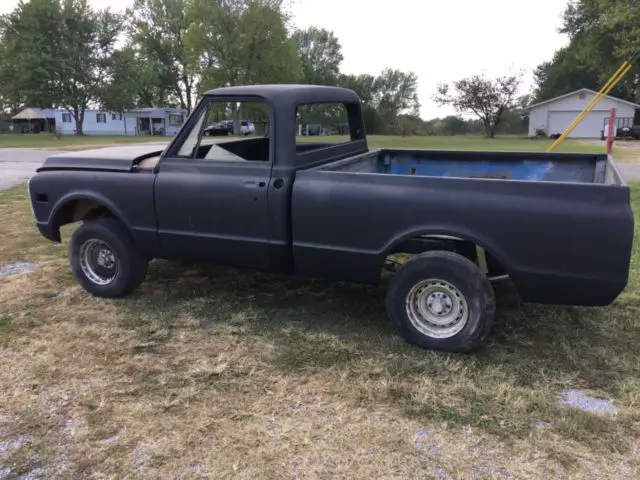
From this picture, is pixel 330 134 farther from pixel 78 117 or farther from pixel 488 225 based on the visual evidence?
pixel 78 117

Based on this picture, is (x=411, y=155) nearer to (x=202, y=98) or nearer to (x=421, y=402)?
(x=202, y=98)

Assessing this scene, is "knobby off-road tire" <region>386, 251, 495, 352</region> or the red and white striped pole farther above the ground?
the red and white striped pole

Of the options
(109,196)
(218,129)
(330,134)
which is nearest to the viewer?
(218,129)

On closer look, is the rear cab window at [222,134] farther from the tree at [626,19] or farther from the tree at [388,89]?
the tree at [388,89]

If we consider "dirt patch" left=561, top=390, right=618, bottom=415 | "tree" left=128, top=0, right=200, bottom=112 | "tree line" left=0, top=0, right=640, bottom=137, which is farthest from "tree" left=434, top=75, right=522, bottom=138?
"dirt patch" left=561, top=390, right=618, bottom=415

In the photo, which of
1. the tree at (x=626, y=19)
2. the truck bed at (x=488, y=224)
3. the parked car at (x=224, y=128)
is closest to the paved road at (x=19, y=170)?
the parked car at (x=224, y=128)

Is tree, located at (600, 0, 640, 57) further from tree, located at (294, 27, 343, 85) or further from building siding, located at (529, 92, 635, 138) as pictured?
tree, located at (294, 27, 343, 85)

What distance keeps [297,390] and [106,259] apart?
2541mm

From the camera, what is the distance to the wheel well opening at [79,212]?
Result: 4.99 metres

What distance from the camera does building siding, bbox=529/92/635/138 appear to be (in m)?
41.2

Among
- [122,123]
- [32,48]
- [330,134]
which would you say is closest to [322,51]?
[122,123]

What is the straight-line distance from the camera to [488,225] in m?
3.49

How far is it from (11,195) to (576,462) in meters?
11.3

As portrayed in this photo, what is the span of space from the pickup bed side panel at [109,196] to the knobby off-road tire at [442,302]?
2152 millimetres
